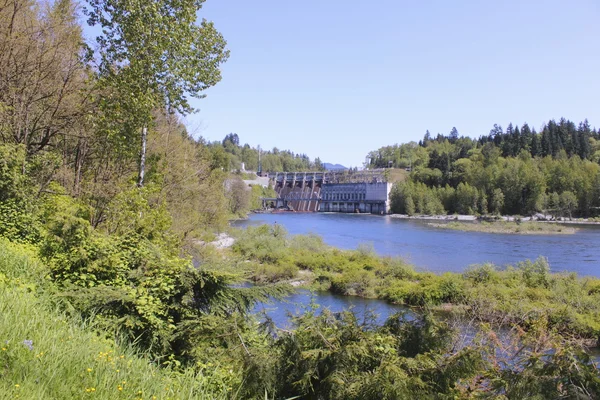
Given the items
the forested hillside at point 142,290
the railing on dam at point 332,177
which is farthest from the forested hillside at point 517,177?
the forested hillside at point 142,290

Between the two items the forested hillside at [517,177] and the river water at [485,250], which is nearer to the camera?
the river water at [485,250]

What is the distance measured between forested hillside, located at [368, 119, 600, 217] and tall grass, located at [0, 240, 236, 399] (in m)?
86.7

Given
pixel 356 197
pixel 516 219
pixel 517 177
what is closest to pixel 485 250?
pixel 516 219

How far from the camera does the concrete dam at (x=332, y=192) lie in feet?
369

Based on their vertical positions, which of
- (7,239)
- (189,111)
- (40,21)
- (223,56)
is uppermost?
(40,21)

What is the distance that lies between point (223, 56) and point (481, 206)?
84.8 m

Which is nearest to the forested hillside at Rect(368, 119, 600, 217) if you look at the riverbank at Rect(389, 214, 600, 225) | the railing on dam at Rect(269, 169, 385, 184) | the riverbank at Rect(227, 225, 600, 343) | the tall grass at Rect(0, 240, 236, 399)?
the riverbank at Rect(389, 214, 600, 225)

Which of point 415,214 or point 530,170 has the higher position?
point 530,170

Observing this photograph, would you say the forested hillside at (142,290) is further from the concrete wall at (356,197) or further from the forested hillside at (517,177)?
the concrete wall at (356,197)

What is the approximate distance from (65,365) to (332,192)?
124 meters

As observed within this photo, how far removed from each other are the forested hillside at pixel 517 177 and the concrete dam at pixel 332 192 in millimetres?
8484

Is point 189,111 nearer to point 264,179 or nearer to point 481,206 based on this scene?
→ point 481,206

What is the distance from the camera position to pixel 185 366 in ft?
15.6

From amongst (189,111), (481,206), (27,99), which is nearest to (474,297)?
(189,111)
